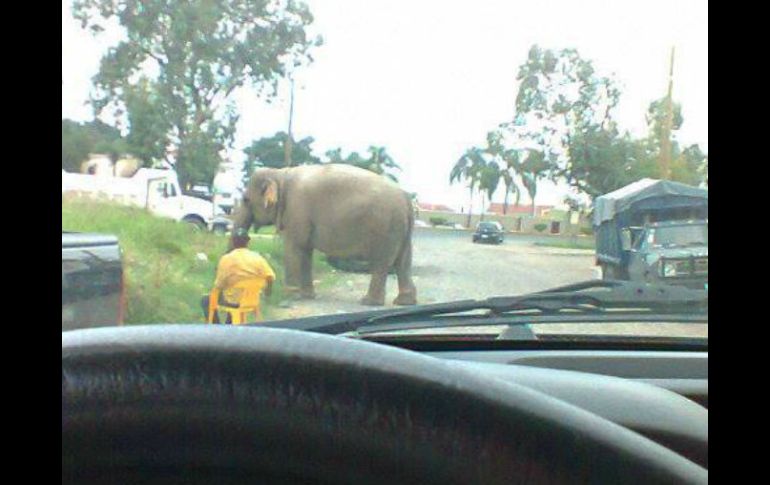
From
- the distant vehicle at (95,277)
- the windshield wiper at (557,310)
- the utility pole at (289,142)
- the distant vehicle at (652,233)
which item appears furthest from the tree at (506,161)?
the distant vehicle at (95,277)

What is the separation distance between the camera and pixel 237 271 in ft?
13.3

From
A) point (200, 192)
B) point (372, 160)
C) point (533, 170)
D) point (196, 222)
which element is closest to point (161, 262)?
point (196, 222)

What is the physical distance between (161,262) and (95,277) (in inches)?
19.6

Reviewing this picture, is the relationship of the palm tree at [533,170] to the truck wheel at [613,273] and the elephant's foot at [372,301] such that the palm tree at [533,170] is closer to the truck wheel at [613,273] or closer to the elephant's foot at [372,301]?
the truck wheel at [613,273]

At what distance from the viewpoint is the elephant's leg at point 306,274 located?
4.12 meters

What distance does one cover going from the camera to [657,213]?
160 inches

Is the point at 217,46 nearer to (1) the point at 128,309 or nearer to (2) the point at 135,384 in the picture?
(1) the point at 128,309

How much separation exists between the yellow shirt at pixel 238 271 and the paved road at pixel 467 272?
0.70 ft

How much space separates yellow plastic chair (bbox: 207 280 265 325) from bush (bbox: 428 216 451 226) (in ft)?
2.71

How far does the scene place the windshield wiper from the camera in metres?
3.60

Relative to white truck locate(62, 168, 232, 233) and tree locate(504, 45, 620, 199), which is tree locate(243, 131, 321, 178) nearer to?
white truck locate(62, 168, 232, 233)

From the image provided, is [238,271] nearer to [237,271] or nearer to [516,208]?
[237,271]
